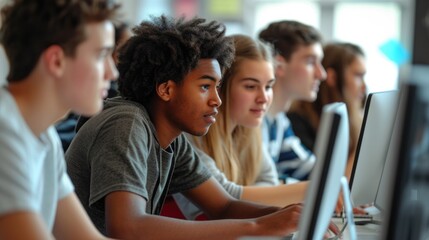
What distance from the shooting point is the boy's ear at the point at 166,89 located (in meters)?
2.13

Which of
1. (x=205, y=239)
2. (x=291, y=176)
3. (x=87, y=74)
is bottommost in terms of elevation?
(x=291, y=176)

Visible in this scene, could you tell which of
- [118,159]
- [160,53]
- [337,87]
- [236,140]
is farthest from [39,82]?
[337,87]

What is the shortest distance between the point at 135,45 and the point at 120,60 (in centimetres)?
7

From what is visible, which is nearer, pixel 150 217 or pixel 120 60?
pixel 150 217

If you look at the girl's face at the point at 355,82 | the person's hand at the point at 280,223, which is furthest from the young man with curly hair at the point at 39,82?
the girl's face at the point at 355,82

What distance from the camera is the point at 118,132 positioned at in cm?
194

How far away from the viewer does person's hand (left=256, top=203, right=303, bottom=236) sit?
74.1 inches

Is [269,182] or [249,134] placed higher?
[249,134]

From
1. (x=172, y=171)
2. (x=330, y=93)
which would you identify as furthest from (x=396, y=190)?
(x=330, y=93)

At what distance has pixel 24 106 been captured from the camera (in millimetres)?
1465

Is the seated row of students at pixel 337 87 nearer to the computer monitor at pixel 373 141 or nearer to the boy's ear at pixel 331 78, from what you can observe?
the boy's ear at pixel 331 78

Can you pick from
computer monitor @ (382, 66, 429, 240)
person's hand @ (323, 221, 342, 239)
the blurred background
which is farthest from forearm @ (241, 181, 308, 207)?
the blurred background

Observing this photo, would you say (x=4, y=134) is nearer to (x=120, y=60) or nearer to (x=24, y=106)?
(x=24, y=106)

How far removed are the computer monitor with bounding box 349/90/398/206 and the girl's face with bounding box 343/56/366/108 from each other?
7.21 ft
